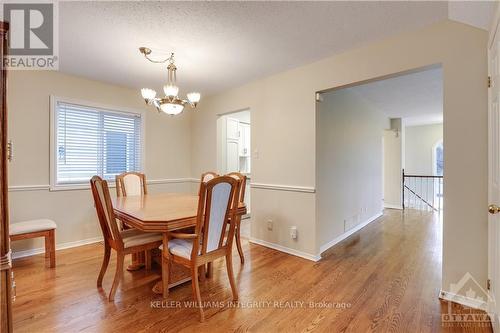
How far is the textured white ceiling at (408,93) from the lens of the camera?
342 centimetres

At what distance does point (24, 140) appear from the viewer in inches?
120

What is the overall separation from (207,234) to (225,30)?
179 cm

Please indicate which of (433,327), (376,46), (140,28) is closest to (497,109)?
(376,46)

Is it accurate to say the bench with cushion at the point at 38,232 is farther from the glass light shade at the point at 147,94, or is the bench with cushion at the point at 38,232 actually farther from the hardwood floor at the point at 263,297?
Result: the glass light shade at the point at 147,94

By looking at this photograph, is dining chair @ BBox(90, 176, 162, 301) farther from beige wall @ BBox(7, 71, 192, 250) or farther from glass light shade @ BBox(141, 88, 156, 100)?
beige wall @ BBox(7, 71, 192, 250)

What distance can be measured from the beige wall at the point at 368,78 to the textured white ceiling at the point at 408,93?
2.90 feet

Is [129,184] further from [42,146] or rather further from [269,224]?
[269,224]

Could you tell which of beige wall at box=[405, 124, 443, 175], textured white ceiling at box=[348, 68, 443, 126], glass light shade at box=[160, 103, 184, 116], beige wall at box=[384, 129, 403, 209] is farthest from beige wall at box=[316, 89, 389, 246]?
beige wall at box=[405, 124, 443, 175]

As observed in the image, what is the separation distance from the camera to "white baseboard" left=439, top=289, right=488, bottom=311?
1912 millimetres

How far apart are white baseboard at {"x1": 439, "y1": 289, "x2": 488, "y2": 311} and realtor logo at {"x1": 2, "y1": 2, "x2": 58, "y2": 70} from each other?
3.93m

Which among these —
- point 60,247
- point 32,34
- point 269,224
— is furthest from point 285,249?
point 32,34

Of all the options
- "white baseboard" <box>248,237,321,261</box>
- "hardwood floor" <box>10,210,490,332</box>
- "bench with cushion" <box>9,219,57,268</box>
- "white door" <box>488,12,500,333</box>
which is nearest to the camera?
"white door" <box>488,12,500,333</box>

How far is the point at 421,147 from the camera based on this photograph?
7.66 m

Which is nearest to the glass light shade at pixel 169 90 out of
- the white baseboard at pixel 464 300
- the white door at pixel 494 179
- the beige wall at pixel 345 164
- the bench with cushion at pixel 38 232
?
the beige wall at pixel 345 164
